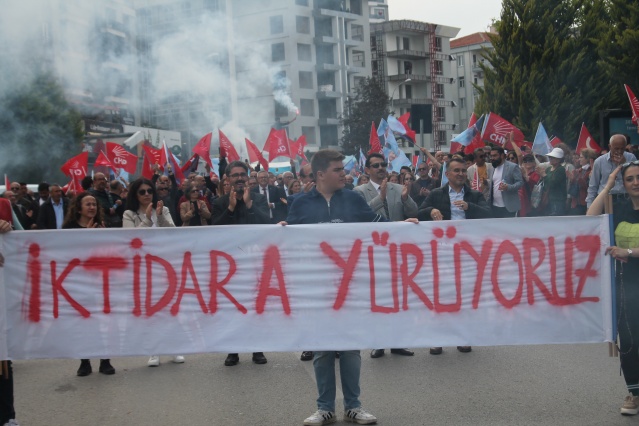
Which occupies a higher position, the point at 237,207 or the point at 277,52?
the point at 277,52

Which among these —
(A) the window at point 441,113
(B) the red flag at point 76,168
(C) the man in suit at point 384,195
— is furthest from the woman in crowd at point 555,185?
(A) the window at point 441,113

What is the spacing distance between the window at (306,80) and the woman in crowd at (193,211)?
6095 cm

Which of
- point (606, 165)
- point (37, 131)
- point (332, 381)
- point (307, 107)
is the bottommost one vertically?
point (332, 381)

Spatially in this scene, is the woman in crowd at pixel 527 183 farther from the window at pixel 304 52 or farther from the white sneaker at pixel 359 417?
the window at pixel 304 52

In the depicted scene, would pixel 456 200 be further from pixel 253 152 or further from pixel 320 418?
pixel 253 152

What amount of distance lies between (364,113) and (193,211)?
49.1m

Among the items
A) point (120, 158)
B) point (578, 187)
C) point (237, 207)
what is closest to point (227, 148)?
point (120, 158)

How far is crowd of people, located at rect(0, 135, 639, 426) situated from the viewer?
223 inches

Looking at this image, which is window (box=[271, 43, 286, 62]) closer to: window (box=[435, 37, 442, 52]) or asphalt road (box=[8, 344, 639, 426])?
window (box=[435, 37, 442, 52])

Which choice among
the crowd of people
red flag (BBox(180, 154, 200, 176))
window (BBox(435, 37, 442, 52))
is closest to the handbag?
the crowd of people

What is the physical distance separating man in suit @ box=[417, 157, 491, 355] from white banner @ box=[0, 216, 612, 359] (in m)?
2.25

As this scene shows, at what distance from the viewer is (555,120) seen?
3019cm

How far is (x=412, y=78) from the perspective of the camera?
8175cm

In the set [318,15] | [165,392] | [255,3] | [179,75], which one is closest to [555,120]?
[179,75]
